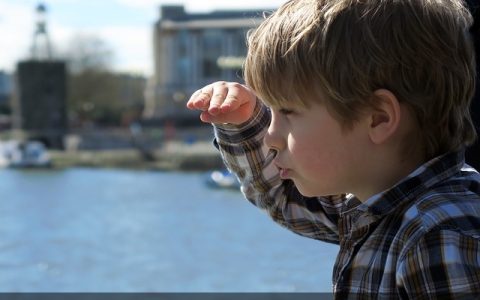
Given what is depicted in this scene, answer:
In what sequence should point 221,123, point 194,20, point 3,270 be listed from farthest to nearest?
1. point 194,20
2. point 3,270
3. point 221,123

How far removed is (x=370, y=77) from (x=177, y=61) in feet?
70.0

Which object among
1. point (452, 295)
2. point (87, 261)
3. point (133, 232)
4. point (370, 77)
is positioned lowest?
point (133, 232)

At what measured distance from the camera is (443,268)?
0.43 meters

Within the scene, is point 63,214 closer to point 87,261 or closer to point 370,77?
point 87,261

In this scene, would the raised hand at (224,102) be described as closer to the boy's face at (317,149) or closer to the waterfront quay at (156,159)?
the boy's face at (317,149)

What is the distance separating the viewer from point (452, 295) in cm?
43

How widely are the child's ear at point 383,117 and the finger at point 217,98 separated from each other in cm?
13

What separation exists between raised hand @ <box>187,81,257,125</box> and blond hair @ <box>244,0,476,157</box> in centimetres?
7

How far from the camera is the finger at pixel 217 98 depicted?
22.4 inches

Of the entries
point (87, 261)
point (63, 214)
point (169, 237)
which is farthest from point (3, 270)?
point (63, 214)

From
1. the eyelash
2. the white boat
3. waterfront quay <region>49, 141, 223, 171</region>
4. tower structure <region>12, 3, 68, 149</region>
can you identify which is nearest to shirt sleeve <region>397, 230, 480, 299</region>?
the eyelash

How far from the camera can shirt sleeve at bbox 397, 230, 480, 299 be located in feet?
1.41

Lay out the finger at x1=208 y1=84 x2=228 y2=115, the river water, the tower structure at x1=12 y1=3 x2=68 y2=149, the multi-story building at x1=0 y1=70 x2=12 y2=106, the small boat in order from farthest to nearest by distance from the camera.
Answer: the multi-story building at x1=0 y1=70 x2=12 y2=106, the tower structure at x1=12 y1=3 x2=68 y2=149, the small boat, the river water, the finger at x1=208 y1=84 x2=228 y2=115

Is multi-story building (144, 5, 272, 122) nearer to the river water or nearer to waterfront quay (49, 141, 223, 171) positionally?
waterfront quay (49, 141, 223, 171)
